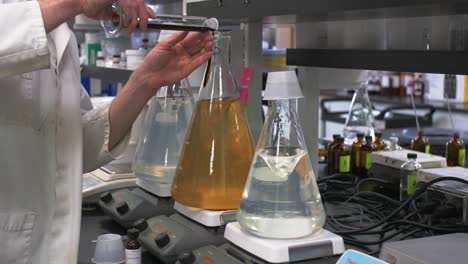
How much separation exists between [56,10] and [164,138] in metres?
0.56

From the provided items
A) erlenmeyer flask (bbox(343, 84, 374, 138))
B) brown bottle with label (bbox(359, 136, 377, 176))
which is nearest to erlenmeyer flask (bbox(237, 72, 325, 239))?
brown bottle with label (bbox(359, 136, 377, 176))

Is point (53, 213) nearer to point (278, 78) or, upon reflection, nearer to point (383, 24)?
point (278, 78)

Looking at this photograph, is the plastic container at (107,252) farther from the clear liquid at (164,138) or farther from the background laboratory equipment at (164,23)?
the background laboratory equipment at (164,23)

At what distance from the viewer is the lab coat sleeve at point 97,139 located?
1337 millimetres

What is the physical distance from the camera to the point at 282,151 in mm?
1111

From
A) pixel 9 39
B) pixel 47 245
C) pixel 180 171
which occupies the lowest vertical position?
Result: pixel 47 245

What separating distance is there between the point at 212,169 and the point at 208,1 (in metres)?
0.44

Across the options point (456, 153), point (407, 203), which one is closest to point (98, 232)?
point (407, 203)

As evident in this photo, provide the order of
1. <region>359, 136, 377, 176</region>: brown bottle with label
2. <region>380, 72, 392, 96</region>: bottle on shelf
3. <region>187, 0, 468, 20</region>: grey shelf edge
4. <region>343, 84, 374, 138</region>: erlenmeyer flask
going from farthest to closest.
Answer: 1. <region>380, 72, 392, 96</region>: bottle on shelf
2. <region>343, 84, 374, 138</region>: erlenmeyer flask
3. <region>359, 136, 377, 176</region>: brown bottle with label
4. <region>187, 0, 468, 20</region>: grey shelf edge

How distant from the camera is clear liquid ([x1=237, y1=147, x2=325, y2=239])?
1.05m

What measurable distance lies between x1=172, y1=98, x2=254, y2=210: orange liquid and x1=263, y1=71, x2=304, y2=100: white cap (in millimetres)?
195

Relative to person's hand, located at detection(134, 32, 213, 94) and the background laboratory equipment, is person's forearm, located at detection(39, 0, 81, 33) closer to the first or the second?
the background laboratory equipment

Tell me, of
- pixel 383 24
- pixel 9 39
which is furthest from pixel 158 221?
pixel 383 24

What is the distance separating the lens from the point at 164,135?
4.88ft
